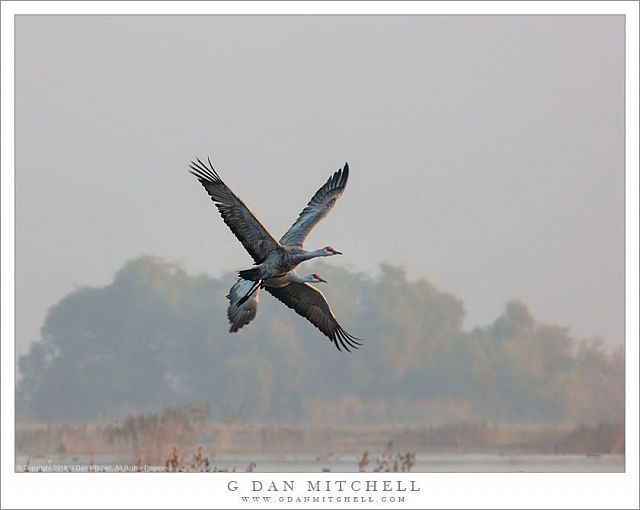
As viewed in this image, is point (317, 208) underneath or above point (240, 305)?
above

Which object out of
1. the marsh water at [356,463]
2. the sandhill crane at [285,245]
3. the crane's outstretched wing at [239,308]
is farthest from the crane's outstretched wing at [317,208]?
the marsh water at [356,463]

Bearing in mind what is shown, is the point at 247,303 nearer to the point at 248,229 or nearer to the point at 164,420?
the point at 248,229

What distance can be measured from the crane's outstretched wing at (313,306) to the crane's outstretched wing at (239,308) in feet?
1.59

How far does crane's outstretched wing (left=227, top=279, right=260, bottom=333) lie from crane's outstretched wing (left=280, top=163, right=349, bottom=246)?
1.17 m

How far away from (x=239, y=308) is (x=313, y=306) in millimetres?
1117

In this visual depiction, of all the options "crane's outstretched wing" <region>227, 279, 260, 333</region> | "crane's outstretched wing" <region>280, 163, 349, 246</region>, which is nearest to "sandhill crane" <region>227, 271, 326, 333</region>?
"crane's outstretched wing" <region>227, 279, 260, 333</region>

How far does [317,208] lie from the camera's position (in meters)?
18.7

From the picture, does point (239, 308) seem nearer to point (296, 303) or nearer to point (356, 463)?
point (296, 303)

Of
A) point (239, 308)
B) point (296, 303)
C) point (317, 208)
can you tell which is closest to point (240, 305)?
point (239, 308)

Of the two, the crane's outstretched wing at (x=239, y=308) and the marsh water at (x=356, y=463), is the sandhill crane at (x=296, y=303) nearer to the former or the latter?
the crane's outstretched wing at (x=239, y=308)

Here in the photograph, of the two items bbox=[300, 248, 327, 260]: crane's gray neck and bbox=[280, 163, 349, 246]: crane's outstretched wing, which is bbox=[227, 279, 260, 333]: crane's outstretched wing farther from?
bbox=[300, 248, 327, 260]: crane's gray neck

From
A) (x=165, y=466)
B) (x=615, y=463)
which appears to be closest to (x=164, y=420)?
(x=165, y=466)

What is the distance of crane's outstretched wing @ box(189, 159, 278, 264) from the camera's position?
17.4 metres

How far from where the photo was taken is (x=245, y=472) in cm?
1966
